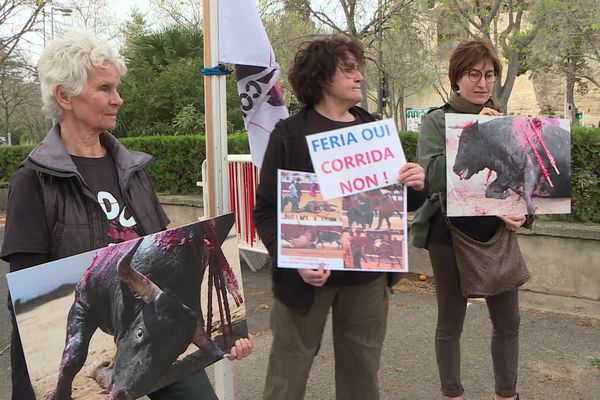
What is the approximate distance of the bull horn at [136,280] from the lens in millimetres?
1857

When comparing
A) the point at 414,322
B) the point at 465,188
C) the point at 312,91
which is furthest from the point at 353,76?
the point at 414,322

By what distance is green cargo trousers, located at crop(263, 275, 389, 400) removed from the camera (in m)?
2.36

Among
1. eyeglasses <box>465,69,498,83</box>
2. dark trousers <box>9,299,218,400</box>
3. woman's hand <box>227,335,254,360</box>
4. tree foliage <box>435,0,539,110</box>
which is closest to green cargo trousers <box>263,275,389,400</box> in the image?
woman's hand <box>227,335,254,360</box>

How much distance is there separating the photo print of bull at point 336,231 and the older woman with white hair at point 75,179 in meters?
0.50

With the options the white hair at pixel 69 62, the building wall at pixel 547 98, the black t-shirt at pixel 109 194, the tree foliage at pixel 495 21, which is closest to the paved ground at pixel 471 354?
the black t-shirt at pixel 109 194

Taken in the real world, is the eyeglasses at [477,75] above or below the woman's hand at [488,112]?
above

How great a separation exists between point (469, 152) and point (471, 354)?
1847 millimetres

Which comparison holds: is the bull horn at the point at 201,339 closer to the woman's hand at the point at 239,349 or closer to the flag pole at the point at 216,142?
the woman's hand at the point at 239,349

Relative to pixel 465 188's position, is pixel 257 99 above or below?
above

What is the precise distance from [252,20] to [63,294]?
1560 millimetres

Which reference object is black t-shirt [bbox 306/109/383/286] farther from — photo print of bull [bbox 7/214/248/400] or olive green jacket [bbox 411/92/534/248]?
olive green jacket [bbox 411/92/534/248]

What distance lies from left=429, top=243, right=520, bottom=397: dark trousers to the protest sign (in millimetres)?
991

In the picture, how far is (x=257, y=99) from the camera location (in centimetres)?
284

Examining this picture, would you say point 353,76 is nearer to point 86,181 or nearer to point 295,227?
point 295,227
